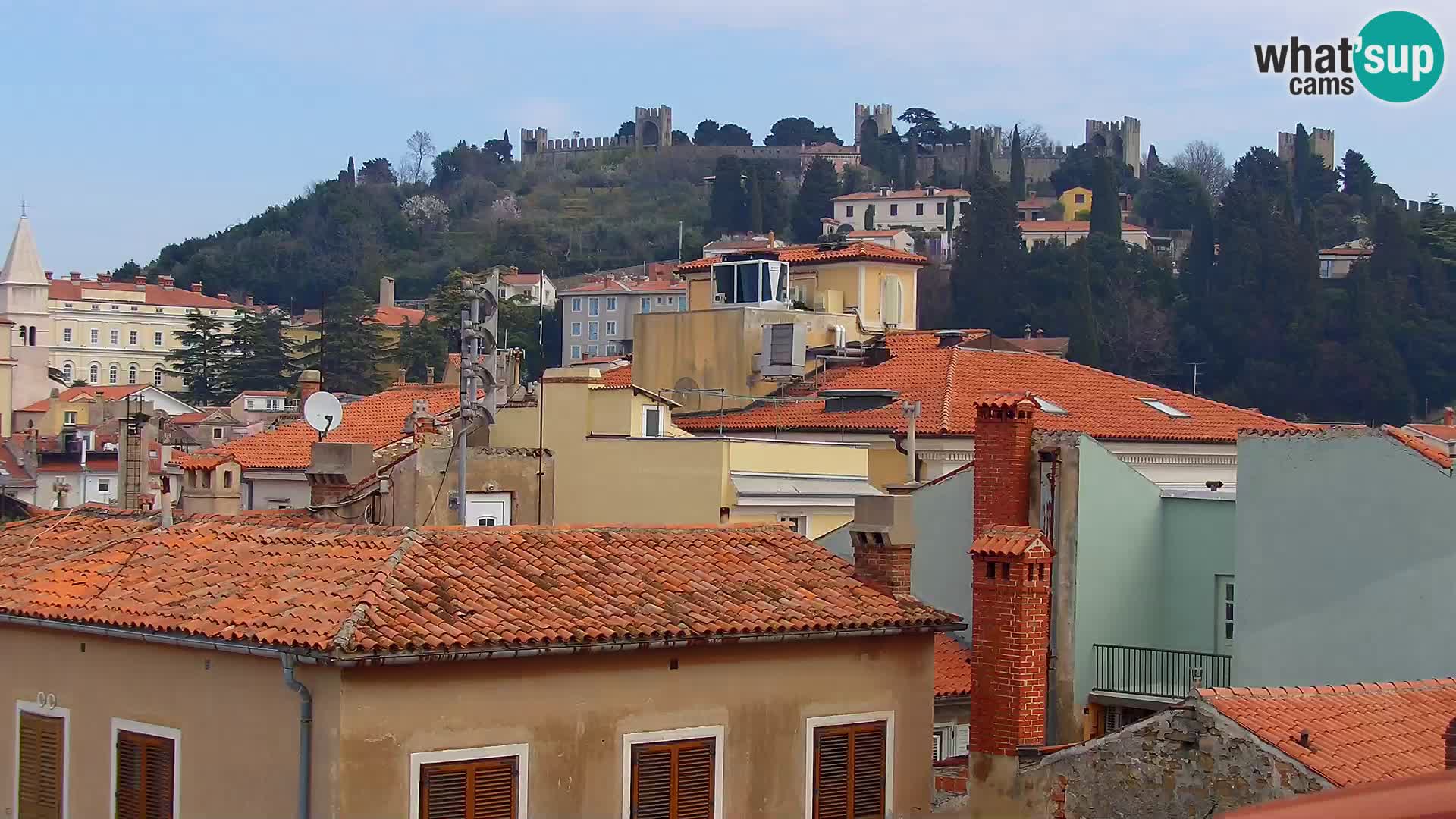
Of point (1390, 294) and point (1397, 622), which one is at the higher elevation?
point (1390, 294)

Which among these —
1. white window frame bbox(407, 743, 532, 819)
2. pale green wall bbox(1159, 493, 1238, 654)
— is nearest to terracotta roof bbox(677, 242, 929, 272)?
pale green wall bbox(1159, 493, 1238, 654)

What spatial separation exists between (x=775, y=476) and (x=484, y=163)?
163592 millimetres

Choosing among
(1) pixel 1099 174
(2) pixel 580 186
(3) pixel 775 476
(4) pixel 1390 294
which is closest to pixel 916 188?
(1) pixel 1099 174

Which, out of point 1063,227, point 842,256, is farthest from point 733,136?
point 842,256

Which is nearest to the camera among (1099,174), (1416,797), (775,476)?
(1416,797)

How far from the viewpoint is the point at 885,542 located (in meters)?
14.6

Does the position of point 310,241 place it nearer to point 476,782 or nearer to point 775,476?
point 775,476

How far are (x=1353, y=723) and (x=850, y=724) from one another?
12.4 feet

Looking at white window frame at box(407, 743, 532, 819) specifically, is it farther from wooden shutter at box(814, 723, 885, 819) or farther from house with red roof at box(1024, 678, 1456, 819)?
house with red roof at box(1024, 678, 1456, 819)

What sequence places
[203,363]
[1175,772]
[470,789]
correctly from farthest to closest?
[203,363] → [470,789] → [1175,772]

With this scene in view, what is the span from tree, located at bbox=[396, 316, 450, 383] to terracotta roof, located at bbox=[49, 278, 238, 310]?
4088 cm

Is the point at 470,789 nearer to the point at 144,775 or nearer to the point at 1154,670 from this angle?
the point at 144,775

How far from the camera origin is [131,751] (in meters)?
12.9

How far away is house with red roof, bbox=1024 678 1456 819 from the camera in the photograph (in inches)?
409
